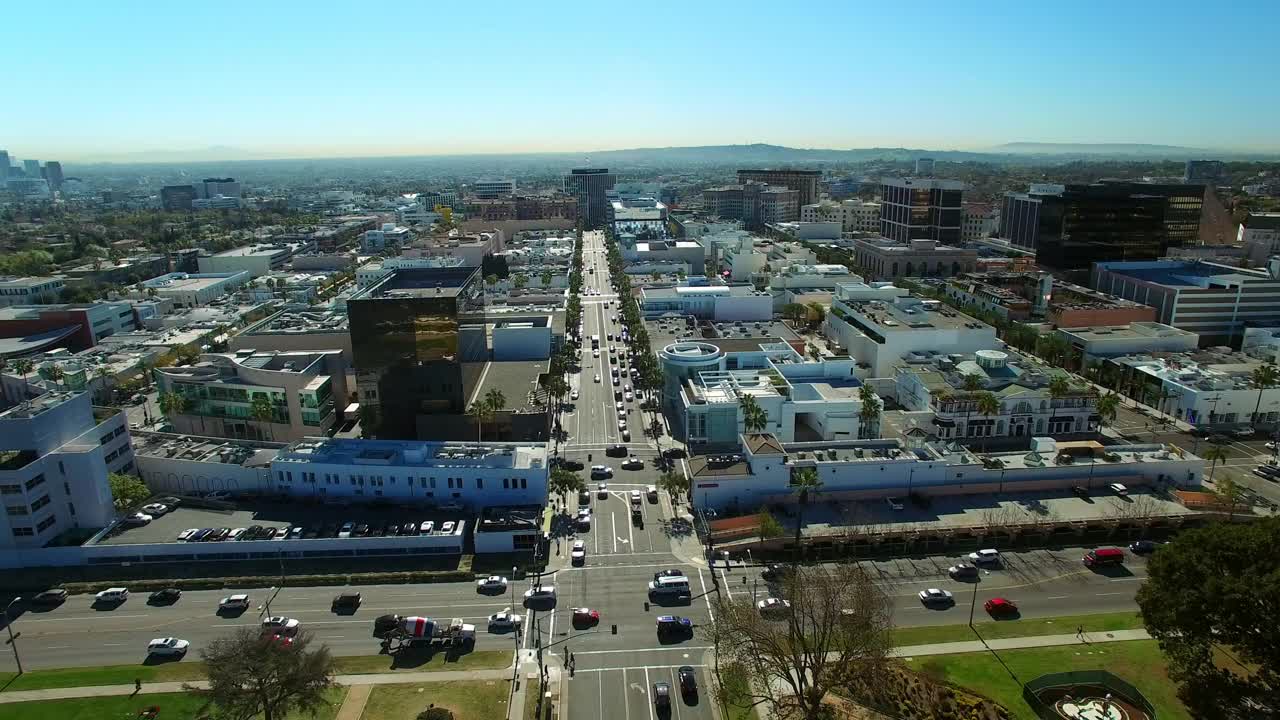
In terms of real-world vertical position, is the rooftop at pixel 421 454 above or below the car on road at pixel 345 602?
above

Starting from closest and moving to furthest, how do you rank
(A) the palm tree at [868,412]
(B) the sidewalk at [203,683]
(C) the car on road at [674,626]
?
(B) the sidewalk at [203,683], (C) the car on road at [674,626], (A) the palm tree at [868,412]

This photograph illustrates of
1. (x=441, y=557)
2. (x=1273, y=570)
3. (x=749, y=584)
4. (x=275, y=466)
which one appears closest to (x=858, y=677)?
(x=749, y=584)

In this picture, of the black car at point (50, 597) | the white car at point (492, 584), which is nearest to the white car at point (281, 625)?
the white car at point (492, 584)

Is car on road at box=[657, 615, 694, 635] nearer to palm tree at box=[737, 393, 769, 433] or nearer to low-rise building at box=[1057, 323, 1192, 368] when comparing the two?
palm tree at box=[737, 393, 769, 433]

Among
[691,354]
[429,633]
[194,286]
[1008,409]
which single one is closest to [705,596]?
[429,633]

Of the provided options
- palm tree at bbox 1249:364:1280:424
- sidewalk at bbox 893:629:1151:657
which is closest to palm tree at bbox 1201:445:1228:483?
palm tree at bbox 1249:364:1280:424

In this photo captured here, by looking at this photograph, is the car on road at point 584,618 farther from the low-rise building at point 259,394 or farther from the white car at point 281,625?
the low-rise building at point 259,394

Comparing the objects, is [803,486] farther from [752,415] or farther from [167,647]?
[167,647]
